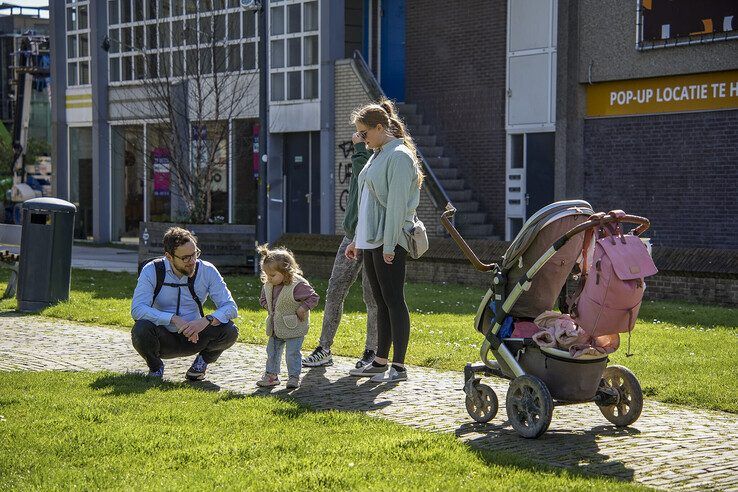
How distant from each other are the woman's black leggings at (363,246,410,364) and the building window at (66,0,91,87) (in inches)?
1030

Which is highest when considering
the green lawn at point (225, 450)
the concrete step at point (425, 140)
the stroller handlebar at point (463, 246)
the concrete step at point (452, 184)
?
the concrete step at point (425, 140)

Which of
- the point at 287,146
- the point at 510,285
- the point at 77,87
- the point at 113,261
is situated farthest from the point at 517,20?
the point at 510,285

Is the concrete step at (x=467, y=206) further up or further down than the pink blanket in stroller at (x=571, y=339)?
further up

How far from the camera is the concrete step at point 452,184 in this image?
Answer: 2503 centimetres

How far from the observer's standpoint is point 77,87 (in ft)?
113

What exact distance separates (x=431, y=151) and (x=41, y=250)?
12348mm

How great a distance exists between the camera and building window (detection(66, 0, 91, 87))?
33812mm

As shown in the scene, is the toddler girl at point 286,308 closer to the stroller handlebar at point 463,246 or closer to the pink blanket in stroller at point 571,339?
the stroller handlebar at point 463,246

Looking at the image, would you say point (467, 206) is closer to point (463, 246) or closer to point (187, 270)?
point (187, 270)

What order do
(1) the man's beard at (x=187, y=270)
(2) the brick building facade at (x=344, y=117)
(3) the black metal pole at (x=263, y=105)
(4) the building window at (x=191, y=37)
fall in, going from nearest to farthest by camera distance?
(1) the man's beard at (x=187, y=270), (3) the black metal pole at (x=263, y=105), (4) the building window at (x=191, y=37), (2) the brick building facade at (x=344, y=117)

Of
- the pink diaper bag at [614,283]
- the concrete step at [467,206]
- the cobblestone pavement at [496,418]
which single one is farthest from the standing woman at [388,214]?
the concrete step at [467,206]

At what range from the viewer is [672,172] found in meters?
21.6

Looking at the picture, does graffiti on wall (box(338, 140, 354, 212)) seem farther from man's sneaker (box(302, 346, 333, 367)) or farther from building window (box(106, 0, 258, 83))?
man's sneaker (box(302, 346, 333, 367))

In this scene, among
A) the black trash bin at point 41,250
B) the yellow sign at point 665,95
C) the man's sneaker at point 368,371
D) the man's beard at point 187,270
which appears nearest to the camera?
the man's beard at point 187,270
